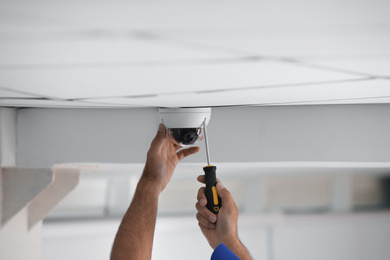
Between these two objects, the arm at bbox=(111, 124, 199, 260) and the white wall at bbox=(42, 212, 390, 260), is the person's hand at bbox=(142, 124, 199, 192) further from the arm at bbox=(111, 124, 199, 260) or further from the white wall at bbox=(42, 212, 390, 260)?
the white wall at bbox=(42, 212, 390, 260)

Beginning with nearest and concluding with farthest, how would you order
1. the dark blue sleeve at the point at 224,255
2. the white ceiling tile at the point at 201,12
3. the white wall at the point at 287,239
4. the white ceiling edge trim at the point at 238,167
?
the white ceiling tile at the point at 201,12 → the dark blue sleeve at the point at 224,255 → the white ceiling edge trim at the point at 238,167 → the white wall at the point at 287,239

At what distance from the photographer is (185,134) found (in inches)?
38.0

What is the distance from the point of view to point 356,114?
3.89 ft

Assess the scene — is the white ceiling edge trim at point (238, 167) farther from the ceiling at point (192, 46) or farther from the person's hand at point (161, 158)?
the ceiling at point (192, 46)

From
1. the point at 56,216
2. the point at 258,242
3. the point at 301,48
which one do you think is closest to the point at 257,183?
the point at 258,242

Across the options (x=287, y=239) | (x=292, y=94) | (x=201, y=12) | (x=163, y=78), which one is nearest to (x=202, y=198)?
(x=292, y=94)

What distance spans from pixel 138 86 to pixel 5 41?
28 cm

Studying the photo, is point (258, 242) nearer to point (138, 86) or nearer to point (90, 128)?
point (90, 128)

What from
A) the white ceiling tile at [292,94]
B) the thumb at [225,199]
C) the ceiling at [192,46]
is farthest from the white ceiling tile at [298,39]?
the thumb at [225,199]

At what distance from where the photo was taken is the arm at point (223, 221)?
41.3 inches

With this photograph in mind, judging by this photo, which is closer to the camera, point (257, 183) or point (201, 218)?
point (201, 218)

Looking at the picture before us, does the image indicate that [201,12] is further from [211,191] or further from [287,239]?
[287,239]

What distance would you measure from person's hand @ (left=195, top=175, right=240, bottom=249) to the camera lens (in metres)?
0.13

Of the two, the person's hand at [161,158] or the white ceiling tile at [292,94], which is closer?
the white ceiling tile at [292,94]
